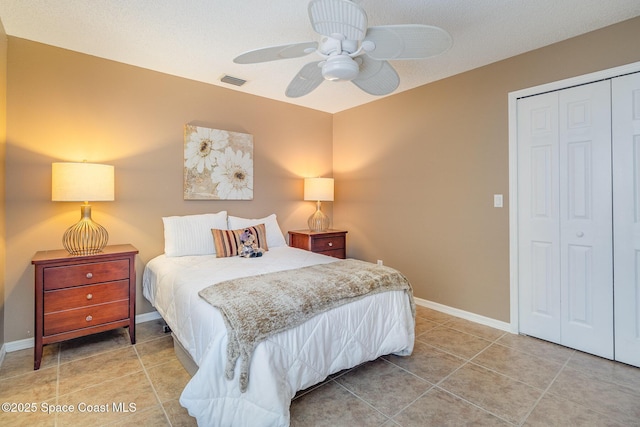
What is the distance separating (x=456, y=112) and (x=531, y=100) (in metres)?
0.66

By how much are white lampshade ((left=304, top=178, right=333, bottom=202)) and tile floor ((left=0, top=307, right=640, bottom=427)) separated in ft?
6.78

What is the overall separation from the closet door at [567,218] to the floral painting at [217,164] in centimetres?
283

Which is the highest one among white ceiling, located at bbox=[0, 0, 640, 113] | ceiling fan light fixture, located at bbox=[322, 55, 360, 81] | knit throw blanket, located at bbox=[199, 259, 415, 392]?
white ceiling, located at bbox=[0, 0, 640, 113]

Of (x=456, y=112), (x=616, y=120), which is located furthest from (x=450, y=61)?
(x=616, y=120)

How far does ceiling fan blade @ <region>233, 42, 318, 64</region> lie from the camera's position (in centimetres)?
180

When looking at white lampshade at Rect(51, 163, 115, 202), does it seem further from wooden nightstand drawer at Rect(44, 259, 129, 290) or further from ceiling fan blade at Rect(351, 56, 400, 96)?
ceiling fan blade at Rect(351, 56, 400, 96)

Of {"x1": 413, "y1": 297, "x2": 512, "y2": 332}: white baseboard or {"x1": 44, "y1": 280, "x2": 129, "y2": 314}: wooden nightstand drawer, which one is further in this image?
{"x1": 413, "y1": 297, "x2": 512, "y2": 332}: white baseboard

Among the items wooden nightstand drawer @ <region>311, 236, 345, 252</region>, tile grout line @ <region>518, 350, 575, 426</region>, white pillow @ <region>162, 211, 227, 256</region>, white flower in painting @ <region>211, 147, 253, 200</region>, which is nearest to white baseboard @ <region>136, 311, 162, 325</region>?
white pillow @ <region>162, 211, 227, 256</region>

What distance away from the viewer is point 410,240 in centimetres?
368

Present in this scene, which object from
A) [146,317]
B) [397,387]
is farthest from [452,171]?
[146,317]

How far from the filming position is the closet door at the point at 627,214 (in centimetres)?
224

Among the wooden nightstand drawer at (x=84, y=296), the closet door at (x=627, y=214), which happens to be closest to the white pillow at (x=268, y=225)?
the wooden nightstand drawer at (x=84, y=296)

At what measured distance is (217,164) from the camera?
11.5 feet

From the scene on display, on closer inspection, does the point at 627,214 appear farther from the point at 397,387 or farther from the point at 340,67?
the point at 340,67
